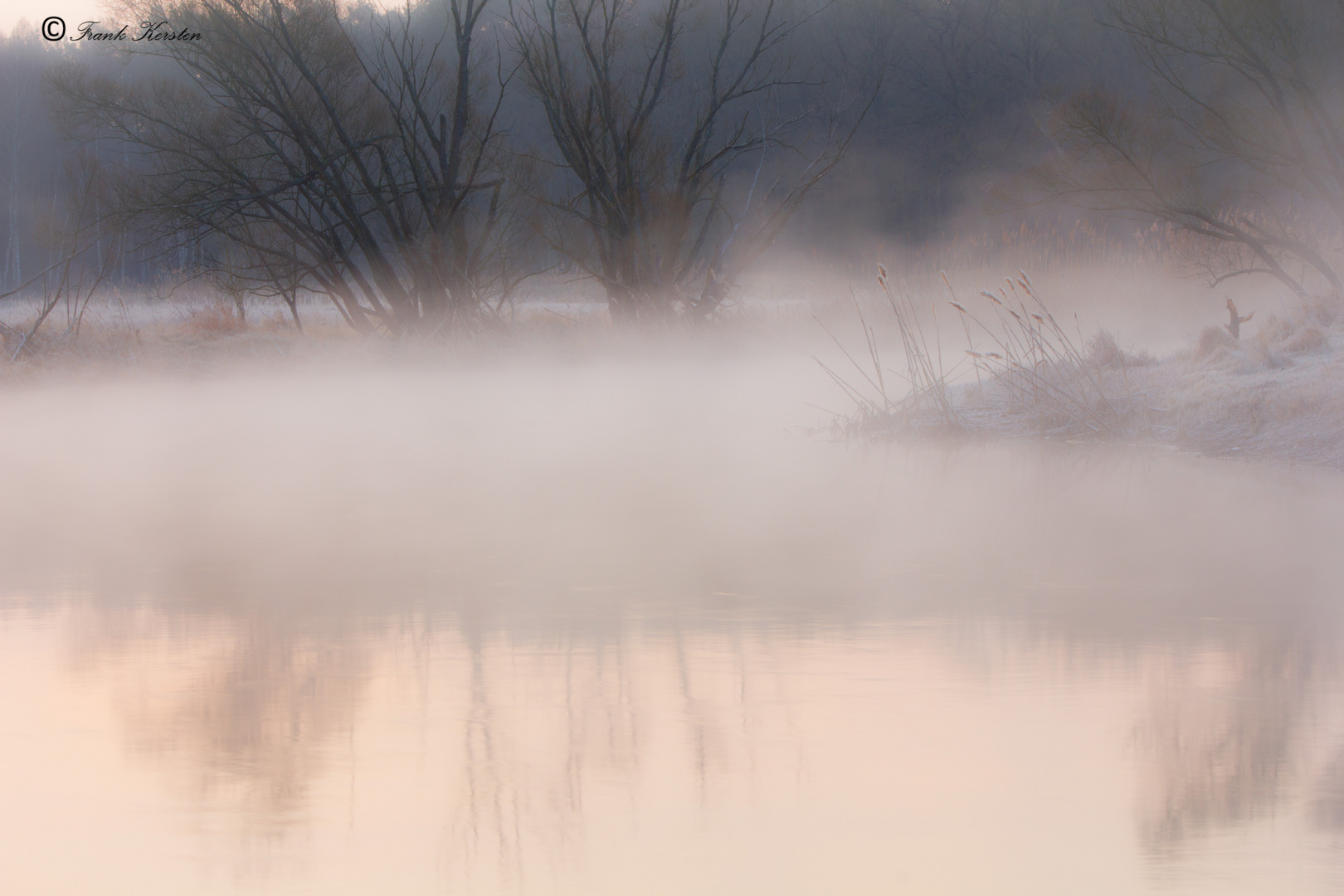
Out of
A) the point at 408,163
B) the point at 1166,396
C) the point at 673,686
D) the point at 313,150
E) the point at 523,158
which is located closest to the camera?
the point at 673,686

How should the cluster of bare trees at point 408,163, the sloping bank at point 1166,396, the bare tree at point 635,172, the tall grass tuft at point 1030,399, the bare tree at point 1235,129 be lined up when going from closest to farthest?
the sloping bank at point 1166,396, the tall grass tuft at point 1030,399, the bare tree at point 1235,129, the cluster of bare trees at point 408,163, the bare tree at point 635,172

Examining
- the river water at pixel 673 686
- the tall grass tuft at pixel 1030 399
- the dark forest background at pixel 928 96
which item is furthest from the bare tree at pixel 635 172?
the dark forest background at pixel 928 96

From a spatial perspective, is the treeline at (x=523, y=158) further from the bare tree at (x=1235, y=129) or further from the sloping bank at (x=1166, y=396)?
the sloping bank at (x=1166, y=396)

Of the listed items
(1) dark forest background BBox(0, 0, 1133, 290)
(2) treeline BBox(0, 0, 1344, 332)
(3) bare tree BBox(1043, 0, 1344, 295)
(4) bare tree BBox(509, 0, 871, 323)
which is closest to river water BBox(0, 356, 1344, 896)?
(3) bare tree BBox(1043, 0, 1344, 295)

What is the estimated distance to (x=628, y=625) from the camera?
8.66 feet

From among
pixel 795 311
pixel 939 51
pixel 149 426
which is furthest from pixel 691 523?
pixel 939 51

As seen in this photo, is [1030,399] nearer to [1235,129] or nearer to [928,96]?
[1235,129]

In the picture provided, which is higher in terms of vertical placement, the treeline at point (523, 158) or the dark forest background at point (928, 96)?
the dark forest background at point (928, 96)

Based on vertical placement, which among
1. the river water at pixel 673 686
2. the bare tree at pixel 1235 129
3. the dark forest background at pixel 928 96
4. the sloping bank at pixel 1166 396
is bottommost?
the river water at pixel 673 686

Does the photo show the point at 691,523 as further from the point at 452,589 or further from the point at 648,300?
the point at 648,300

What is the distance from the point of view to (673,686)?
2236mm

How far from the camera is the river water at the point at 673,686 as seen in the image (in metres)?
1.60

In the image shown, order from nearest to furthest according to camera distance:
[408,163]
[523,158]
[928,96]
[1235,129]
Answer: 1. [1235,129]
2. [408,163]
3. [523,158]
4. [928,96]

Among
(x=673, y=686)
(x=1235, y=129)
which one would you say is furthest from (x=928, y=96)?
(x=673, y=686)
